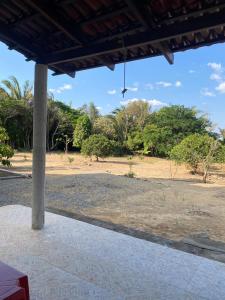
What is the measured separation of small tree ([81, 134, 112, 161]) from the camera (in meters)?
14.7

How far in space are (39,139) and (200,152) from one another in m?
9.87

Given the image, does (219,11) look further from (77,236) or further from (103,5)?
(77,236)

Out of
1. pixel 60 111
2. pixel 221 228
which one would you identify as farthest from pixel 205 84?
pixel 221 228

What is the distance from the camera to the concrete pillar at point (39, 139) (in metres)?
2.99

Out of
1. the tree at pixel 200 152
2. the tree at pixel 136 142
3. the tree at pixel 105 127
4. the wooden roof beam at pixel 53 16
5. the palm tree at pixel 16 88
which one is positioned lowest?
the tree at pixel 200 152

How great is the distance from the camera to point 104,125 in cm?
2198

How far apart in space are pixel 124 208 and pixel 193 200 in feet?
6.54

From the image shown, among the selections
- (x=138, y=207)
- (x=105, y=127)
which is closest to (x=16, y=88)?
(x=105, y=127)

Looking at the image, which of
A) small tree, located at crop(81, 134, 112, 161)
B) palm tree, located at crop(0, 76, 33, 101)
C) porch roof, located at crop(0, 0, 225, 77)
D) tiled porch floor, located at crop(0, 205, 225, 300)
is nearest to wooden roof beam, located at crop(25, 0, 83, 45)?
porch roof, located at crop(0, 0, 225, 77)

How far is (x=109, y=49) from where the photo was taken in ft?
7.92

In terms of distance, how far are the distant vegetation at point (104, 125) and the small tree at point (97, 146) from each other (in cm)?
5

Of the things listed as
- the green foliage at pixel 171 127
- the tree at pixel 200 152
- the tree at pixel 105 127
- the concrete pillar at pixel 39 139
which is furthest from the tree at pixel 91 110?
the concrete pillar at pixel 39 139

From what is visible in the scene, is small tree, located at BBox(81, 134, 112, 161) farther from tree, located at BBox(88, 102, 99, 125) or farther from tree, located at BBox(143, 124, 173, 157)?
tree, located at BBox(88, 102, 99, 125)

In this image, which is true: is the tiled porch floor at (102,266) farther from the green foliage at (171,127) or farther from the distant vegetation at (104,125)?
the green foliage at (171,127)
